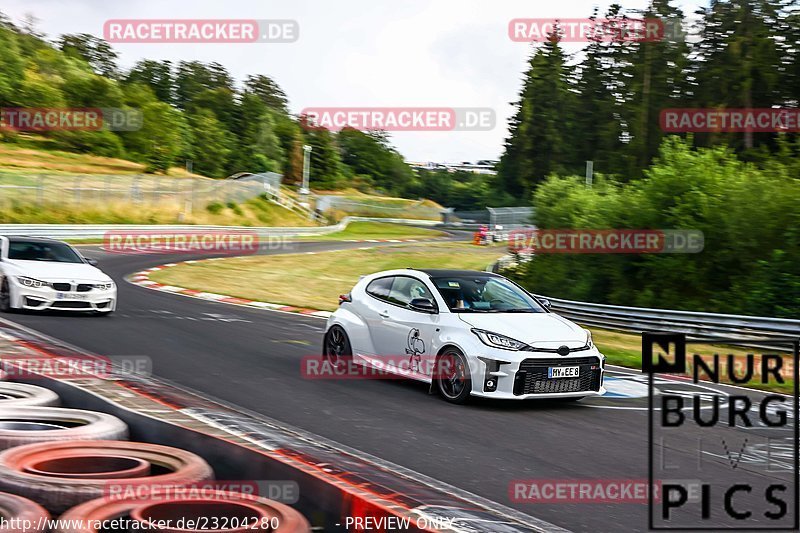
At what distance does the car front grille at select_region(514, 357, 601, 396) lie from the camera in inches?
382

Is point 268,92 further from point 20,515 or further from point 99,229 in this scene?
point 20,515

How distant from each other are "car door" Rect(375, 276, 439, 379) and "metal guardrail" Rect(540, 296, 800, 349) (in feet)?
21.3

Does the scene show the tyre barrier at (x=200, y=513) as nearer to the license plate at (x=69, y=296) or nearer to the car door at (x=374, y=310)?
the car door at (x=374, y=310)

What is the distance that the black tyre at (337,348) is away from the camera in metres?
11.9

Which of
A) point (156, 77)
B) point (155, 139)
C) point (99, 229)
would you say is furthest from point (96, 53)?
point (99, 229)

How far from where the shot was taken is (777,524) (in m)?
5.81

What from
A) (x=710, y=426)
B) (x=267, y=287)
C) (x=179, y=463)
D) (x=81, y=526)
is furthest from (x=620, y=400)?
(x=267, y=287)

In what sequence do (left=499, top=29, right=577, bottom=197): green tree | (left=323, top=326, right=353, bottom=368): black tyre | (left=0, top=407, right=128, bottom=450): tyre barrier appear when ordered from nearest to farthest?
(left=0, top=407, right=128, bottom=450): tyre barrier, (left=323, top=326, right=353, bottom=368): black tyre, (left=499, top=29, right=577, bottom=197): green tree

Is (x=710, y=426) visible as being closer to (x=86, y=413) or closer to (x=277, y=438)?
(x=277, y=438)

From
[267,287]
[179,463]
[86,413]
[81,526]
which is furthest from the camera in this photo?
[267,287]

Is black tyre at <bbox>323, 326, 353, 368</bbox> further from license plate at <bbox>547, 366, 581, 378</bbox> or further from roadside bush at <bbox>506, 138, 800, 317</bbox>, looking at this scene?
roadside bush at <bbox>506, 138, 800, 317</bbox>

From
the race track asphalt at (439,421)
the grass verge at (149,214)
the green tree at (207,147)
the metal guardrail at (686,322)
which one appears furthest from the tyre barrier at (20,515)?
the green tree at (207,147)

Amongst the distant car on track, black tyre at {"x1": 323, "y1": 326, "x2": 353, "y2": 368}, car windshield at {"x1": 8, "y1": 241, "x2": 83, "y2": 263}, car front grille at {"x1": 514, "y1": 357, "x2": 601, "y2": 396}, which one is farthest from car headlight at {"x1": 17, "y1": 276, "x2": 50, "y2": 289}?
car front grille at {"x1": 514, "y1": 357, "x2": 601, "y2": 396}

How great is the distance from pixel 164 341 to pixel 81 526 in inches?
406
